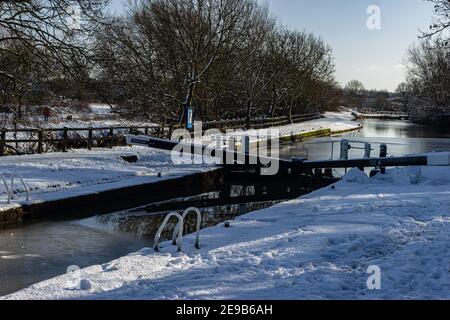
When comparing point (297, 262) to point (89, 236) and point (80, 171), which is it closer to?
point (89, 236)

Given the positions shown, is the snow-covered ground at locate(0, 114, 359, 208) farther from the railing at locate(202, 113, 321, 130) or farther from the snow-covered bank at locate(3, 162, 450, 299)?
the railing at locate(202, 113, 321, 130)

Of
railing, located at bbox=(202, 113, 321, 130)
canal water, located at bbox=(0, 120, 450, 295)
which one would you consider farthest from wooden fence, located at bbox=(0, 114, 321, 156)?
canal water, located at bbox=(0, 120, 450, 295)

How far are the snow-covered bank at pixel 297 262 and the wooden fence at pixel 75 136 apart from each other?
1283 centimetres

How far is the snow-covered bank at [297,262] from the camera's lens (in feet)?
21.3

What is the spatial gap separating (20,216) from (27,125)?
1278cm

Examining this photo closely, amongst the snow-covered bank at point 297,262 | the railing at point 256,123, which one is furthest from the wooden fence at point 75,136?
the snow-covered bank at point 297,262

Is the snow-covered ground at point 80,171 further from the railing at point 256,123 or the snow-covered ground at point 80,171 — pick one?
the railing at point 256,123

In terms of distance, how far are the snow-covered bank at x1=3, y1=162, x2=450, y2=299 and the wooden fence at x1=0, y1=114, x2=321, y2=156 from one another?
12826mm

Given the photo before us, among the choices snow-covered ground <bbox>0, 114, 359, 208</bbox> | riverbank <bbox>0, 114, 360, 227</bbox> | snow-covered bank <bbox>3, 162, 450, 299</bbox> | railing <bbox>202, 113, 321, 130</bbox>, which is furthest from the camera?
railing <bbox>202, 113, 321, 130</bbox>

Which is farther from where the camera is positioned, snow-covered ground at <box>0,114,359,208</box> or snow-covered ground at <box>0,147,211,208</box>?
snow-covered ground at <box>0,114,359,208</box>

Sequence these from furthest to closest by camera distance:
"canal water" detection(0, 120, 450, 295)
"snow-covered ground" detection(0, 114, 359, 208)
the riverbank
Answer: "snow-covered ground" detection(0, 114, 359, 208), the riverbank, "canal water" detection(0, 120, 450, 295)

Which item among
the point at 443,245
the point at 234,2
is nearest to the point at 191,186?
the point at 443,245

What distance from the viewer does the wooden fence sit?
21828mm
